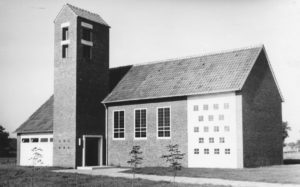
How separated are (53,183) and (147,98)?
13407 mm

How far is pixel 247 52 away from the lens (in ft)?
99.9

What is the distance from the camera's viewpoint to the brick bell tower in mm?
32969

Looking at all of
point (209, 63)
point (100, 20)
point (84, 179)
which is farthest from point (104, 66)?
point (84, 179)

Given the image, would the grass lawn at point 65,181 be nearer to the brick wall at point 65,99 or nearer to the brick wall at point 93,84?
the brick wall at point 65,99

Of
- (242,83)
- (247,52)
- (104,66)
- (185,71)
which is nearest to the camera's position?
(242,83)

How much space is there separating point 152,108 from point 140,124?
1709 mm

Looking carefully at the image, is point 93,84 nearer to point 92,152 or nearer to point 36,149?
point 92,152

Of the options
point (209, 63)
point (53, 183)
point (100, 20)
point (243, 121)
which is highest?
point (100, 20)

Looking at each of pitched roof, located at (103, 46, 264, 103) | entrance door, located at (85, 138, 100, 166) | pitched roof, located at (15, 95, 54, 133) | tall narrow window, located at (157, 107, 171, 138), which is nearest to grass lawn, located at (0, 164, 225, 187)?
tall narrow window, located at (157, 107, 171, 138)

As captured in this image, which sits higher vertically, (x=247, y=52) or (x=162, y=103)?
(x=247, y=52)

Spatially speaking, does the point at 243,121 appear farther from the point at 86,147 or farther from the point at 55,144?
the point at 55,144

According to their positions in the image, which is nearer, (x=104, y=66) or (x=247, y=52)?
(x=247, y=52)

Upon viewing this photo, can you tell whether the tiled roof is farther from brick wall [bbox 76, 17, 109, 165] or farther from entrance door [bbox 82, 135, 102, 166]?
entrance door [bbox 82, 135, 102, 166]

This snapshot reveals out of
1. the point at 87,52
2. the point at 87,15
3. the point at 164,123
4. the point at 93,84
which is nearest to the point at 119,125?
the point at 93,84
